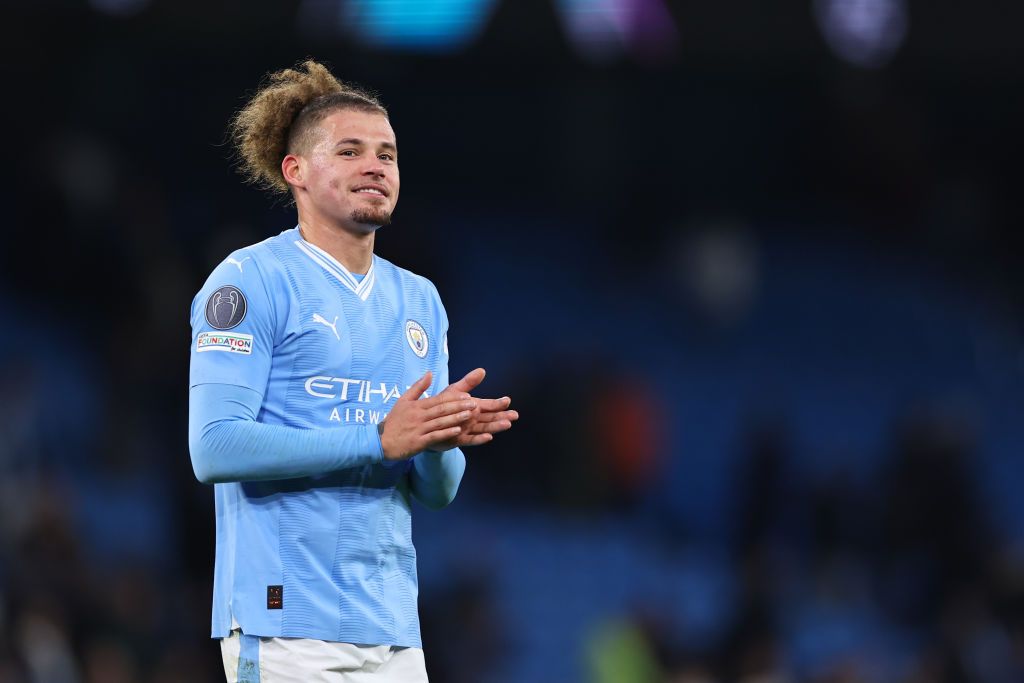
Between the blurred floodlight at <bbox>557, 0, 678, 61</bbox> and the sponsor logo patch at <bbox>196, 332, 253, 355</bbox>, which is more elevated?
the blurred floodlight at <bbox>557, 0, 678, 61</bbox>

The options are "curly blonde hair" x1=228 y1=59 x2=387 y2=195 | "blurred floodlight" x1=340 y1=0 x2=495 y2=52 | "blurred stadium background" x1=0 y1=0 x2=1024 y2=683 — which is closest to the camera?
"curly blonde hair" x1=228 y1=59 x2=387 y2=195

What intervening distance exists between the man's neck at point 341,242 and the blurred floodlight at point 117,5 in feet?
26.9

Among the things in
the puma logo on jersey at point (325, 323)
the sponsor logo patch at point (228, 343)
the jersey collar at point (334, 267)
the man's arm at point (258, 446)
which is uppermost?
the jersey collar at point (334, 267)

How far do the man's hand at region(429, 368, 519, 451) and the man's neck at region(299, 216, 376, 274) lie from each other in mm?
521

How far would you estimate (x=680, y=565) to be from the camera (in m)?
13.0

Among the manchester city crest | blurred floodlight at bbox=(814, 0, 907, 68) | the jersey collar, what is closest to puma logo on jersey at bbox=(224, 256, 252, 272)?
the jersey collar

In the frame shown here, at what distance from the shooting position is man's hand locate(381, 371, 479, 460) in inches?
135

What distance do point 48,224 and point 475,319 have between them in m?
4.47

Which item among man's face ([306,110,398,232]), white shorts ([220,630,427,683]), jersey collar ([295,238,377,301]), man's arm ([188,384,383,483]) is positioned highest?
man's face ([306,110,398,232])

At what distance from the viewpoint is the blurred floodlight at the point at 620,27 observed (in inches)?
480

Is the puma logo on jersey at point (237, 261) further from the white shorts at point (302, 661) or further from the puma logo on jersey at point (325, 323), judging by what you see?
the white shorts at point (302, 661)

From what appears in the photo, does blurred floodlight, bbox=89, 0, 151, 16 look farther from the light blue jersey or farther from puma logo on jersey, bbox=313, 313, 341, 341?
puma logo on jersey, bbox=313, 313, 341, 341

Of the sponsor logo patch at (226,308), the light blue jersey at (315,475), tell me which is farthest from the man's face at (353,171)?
the sponsor logo patch at (226,308)

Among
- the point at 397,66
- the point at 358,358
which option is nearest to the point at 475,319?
the point at 397,66
